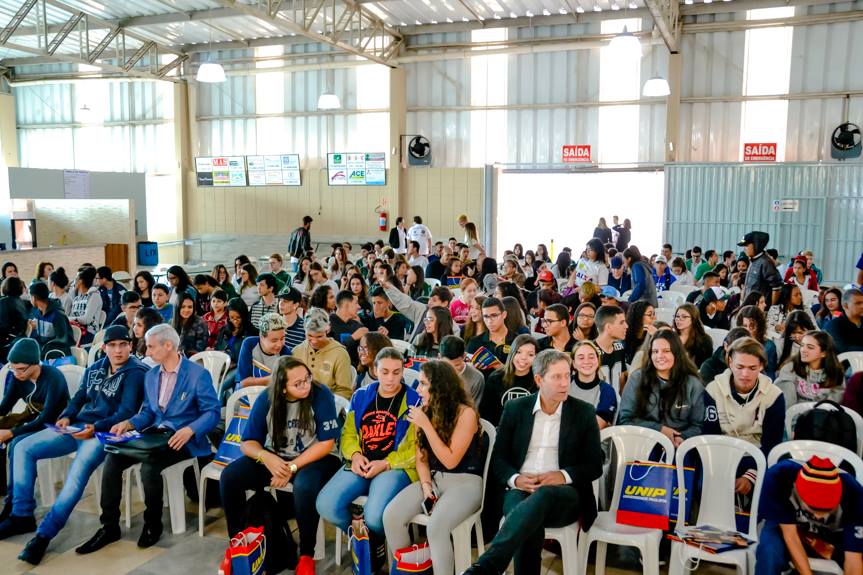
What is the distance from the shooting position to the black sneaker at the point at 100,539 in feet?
12.7

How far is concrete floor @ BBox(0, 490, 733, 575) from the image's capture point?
3.66m

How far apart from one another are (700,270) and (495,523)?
25.5ft

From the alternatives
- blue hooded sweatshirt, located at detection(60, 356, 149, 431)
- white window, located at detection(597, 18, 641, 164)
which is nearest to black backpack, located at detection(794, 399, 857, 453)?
blue hooded sweatshirt, located at detection(60, 356, 149, 431)

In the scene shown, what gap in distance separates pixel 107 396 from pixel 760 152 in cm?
1315

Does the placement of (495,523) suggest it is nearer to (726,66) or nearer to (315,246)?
(726,66)

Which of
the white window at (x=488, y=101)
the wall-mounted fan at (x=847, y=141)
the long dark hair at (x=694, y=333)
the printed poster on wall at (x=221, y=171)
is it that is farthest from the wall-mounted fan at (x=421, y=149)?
the long dark hair at (x=694, y=333)

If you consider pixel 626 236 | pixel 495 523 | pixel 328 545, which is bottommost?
pixel 328 545

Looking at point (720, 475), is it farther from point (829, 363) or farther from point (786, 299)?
point (786, 299)

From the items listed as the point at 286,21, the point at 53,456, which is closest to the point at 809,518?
the point at 53,456

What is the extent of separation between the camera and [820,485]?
9.28 ft

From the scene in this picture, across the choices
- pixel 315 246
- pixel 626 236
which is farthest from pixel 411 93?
pixel 626 236

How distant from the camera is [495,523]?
12.1 feet

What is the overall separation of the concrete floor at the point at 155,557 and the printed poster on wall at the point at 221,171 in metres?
15.1

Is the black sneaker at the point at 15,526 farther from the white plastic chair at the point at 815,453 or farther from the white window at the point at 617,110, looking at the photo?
the white window at the point at 617,110
